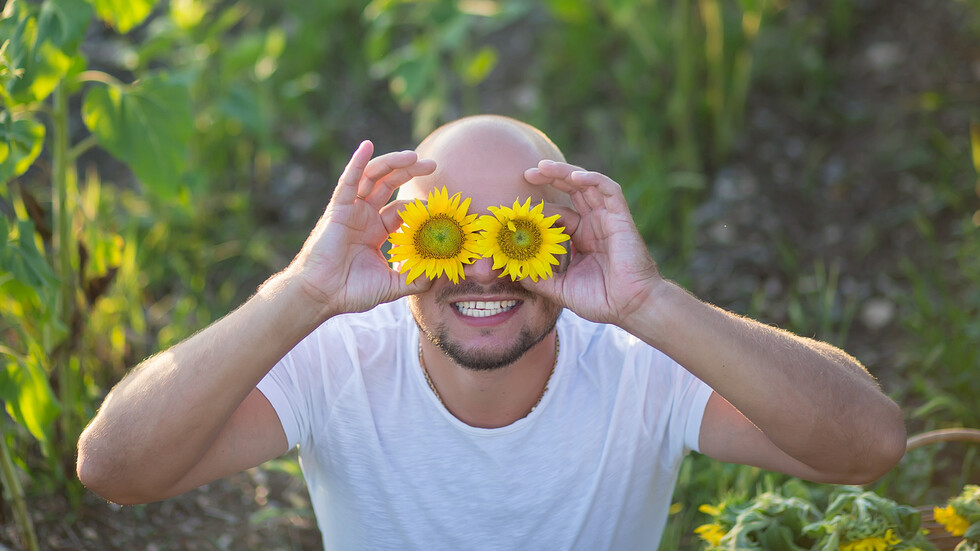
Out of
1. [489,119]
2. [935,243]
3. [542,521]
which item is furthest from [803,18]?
[542,521]

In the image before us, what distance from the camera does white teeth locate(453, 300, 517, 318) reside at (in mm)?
1973

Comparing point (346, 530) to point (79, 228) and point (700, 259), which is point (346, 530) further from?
point (700, 259)

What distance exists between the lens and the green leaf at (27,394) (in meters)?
2.05

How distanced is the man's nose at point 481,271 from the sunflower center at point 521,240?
59 mm

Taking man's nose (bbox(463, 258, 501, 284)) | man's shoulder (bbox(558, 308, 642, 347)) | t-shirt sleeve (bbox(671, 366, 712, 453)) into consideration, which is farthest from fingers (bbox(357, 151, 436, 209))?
t-shirt sleeve (bbox(671, 366, 712, 453))

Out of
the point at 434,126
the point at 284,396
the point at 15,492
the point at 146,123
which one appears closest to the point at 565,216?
the point at 284,396

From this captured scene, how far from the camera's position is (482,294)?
6.40 feet

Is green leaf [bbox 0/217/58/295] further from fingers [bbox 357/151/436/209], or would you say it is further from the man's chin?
the man's chin

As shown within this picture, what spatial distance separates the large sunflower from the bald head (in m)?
0.09

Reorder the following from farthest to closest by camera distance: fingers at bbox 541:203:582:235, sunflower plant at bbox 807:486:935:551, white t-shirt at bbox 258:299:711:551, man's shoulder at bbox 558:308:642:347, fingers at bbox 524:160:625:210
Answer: man's shoulder at bbox 558:308:642:347 → white t-shirt at bbox 258:299:711:551 → fingers at bbox 541:203:582:235 → fingers at bbox 524:160:625:210 → sunflower plant at bbox 807:486:935:551

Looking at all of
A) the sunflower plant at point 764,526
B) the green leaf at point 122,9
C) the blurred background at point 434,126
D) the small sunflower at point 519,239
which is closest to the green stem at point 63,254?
the blurred background at point 434,126

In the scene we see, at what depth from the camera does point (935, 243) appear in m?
3.69

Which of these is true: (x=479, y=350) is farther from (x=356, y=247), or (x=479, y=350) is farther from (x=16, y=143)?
(x=16, y=143)

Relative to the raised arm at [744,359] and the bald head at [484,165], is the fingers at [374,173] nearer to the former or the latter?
the bald head at [484,165]
